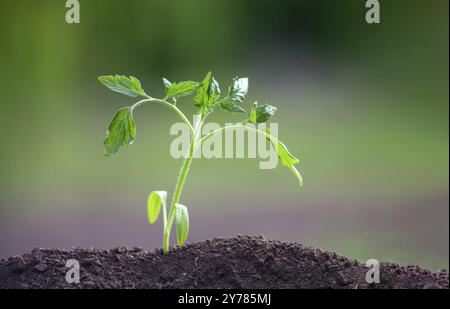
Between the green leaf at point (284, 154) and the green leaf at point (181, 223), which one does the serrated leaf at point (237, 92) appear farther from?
the green leaf at point (181, 223)

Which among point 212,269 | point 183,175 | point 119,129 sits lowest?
point 212,269

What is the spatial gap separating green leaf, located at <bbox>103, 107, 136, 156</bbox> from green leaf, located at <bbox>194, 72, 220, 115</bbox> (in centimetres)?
16

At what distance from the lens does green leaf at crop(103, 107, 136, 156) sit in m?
1.54

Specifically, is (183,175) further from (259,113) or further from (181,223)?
(259,113)

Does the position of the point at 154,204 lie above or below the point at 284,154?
below

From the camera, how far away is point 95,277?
4.92ft

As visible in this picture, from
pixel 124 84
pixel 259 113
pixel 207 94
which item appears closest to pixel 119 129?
pixel 124 84

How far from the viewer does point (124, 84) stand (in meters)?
1.55

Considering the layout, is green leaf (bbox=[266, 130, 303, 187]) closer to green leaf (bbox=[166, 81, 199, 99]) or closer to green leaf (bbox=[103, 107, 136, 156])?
green leaf (bbox=[166, 81, 199, 99])

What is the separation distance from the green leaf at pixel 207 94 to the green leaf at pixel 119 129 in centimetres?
16

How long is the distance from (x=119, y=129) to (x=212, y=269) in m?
0.39
